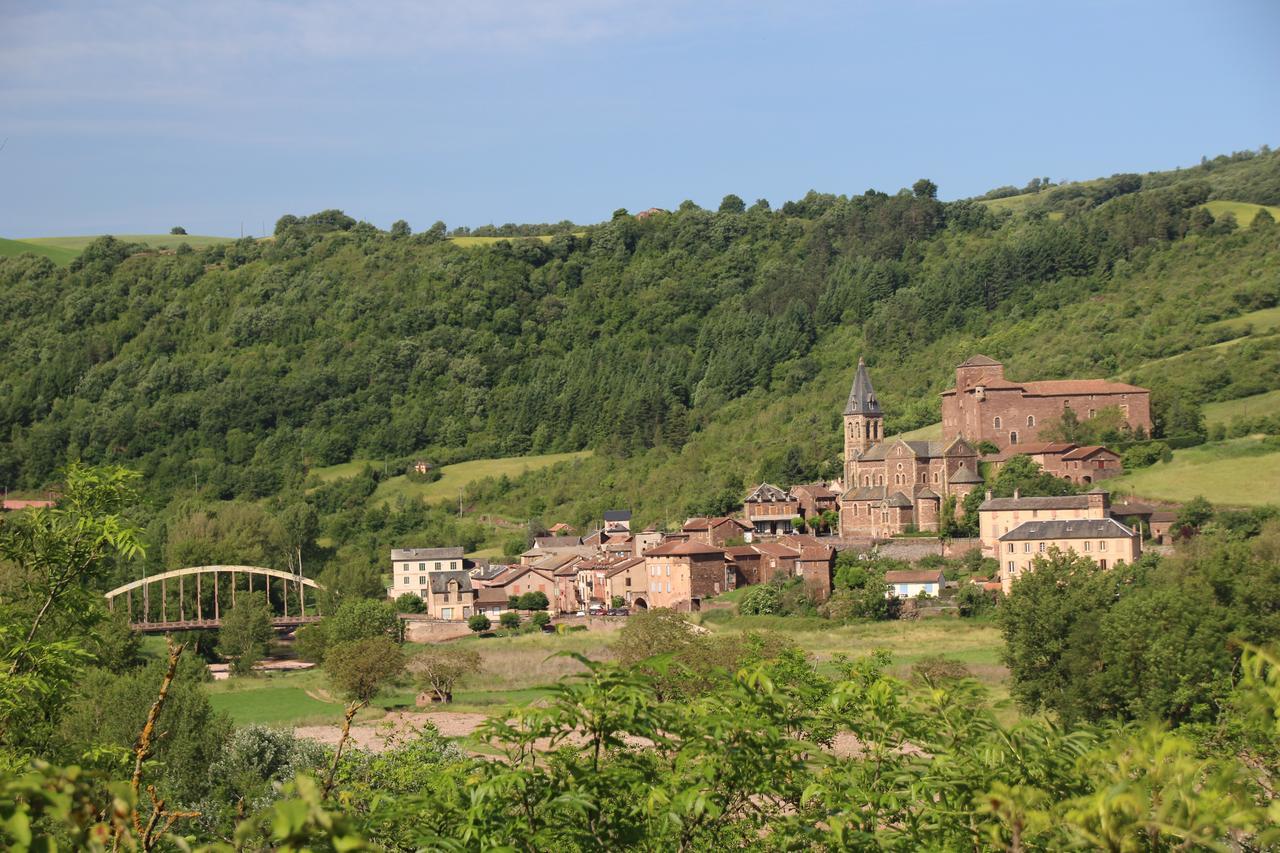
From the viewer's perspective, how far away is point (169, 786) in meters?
31.0

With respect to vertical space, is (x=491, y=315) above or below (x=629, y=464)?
above

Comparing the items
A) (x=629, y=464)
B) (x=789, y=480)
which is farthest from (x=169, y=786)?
(x=629, y=464)

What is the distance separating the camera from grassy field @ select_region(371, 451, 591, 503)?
111125 mm

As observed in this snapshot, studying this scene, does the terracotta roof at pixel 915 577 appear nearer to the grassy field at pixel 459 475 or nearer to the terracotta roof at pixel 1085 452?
the terracotta roof at pixel 1085 452

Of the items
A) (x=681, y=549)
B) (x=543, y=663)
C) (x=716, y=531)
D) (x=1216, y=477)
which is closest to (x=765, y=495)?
(x=716, y=531)

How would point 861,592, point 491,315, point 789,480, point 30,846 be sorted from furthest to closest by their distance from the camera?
point 491,315 < point 789,480 < point 861,592 < point 30,846

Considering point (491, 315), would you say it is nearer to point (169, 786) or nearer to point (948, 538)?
point (948, 538)

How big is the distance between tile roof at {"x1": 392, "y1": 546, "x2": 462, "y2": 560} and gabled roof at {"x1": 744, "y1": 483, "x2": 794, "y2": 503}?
17.9m

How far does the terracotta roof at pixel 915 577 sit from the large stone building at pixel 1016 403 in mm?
14702

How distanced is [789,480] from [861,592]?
2723 centimetres

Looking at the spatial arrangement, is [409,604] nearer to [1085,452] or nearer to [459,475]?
[459,475]

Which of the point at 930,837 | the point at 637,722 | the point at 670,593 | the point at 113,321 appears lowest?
the point at 670,593

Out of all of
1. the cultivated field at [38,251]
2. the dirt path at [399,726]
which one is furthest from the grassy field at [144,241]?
the dirt path at [399,726]

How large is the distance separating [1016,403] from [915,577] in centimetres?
1770
